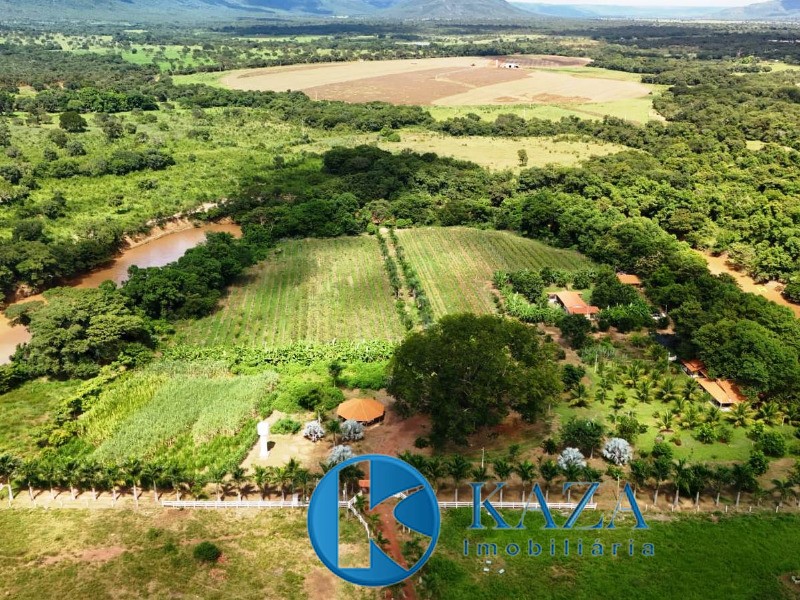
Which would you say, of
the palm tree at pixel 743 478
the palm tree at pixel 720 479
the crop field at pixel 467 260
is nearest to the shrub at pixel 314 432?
the crop field at pixel 467 260

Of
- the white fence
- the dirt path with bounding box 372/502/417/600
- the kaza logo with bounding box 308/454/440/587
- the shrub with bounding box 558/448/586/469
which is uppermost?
the kaza logo with bounding box 308/454/440/587

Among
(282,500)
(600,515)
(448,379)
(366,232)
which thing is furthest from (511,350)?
(366,232)

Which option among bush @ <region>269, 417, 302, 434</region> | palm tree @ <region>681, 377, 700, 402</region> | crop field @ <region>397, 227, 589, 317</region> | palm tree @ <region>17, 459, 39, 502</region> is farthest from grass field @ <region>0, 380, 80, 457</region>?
palm tree @ <region>681, 377, 700, 402</region>

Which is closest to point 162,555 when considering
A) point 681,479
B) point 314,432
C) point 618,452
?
point 314,432

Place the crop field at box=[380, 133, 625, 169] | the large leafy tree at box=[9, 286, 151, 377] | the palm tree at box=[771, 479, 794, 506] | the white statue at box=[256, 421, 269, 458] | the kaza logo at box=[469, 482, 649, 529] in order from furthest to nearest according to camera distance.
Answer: the crop field at box=[380, 133, 625, 169], the large leafy tree at box=[9, 286, 151, 377], the white statue at box=[256, 421, 269, 458], the palm tree at box=[771, 479, 794, 506], the kaza logo at box=[469, 482, 649, 529]

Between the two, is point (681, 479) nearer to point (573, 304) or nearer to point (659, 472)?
point (659, 472)

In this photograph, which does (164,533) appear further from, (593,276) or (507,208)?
(507,208)

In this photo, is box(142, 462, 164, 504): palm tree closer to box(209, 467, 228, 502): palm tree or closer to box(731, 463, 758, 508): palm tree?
box(209, 467, 228, 502): palm tree
